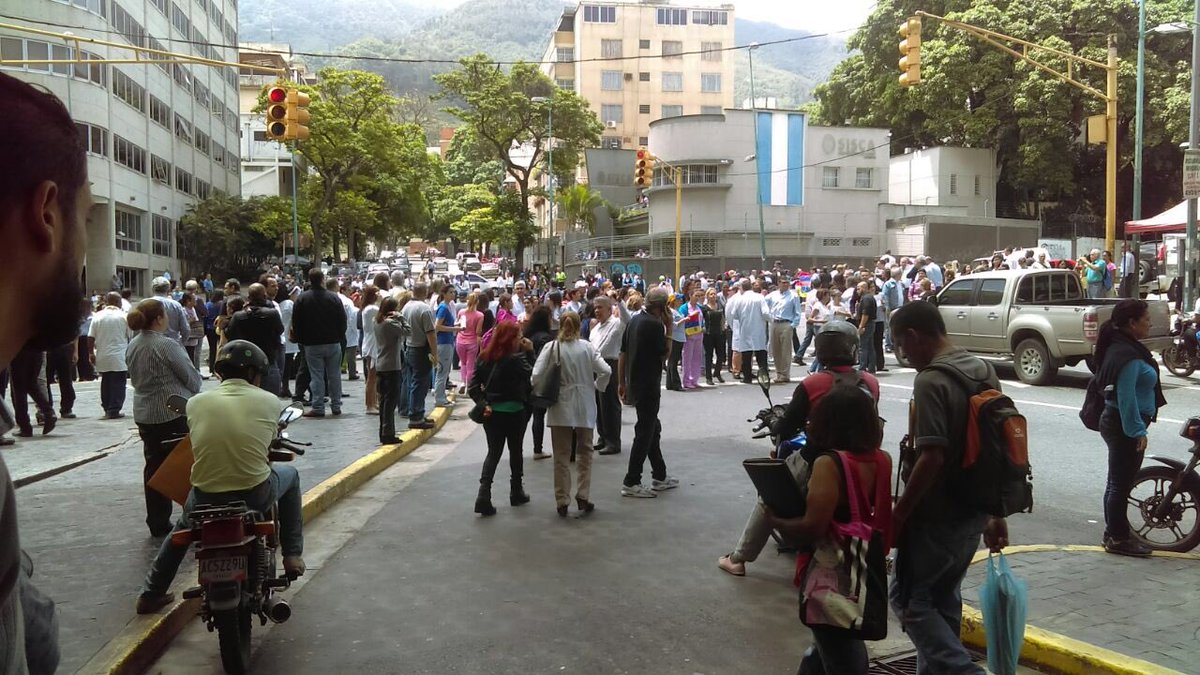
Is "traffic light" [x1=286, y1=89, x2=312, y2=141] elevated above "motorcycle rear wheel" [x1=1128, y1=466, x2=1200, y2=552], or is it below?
above

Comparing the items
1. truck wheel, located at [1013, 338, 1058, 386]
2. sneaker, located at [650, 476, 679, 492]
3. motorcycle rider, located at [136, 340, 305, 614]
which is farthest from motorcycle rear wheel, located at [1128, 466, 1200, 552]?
truck wheel, located at [1013, 338, 1058, 386]

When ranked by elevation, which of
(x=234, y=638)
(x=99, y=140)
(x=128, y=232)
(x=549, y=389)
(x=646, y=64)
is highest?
(x=646, y=64)

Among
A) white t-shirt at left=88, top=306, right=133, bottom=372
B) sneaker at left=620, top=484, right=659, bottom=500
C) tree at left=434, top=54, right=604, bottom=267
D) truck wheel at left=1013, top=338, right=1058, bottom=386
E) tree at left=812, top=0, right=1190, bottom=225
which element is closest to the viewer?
sneaker at left=620, top=484, right=659, bottom=500

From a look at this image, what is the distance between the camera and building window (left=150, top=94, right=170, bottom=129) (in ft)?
150

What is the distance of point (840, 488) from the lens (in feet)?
11.7

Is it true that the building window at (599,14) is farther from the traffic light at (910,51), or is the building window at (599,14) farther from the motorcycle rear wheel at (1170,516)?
the motorcycle rear wheel at (1170,516)

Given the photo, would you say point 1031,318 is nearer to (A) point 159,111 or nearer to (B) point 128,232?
(B) point 128,232

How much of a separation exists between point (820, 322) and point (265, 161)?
6948 cm

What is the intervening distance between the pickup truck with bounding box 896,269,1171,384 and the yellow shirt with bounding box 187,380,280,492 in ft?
44.4

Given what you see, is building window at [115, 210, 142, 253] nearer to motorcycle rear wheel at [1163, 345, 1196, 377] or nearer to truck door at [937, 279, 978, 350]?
truck door at [937, 279, 978, 350]

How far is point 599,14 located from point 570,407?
7712cm

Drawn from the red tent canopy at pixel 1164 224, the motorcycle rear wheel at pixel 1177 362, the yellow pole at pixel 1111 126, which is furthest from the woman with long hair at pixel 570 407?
the red tent canopy at pixel 1164 224

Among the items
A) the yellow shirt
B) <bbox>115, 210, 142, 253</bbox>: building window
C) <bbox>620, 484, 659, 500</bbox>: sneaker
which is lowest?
<bbox>620, 484, 659, 500</bbox>: sneaker

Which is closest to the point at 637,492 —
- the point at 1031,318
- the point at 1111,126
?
the point at 1031,318
